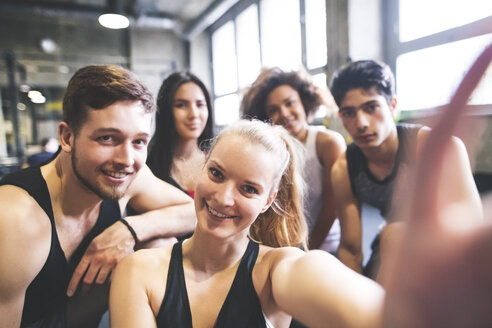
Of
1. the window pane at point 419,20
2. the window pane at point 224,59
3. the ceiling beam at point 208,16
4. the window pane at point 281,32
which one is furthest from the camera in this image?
the window pane at point 224,59

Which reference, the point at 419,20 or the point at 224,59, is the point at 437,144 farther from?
the point at 224,59

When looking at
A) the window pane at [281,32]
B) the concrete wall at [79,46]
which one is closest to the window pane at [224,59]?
the concrete wall at [79,46]

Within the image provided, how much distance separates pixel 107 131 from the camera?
117cm

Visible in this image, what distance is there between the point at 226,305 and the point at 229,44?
7.06 metres

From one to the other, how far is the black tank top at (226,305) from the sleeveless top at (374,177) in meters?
0.99

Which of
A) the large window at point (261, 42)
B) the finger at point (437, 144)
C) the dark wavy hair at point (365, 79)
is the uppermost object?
the large window at point (261, 42)

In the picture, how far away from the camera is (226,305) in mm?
995

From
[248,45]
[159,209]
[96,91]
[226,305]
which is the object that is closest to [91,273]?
[159,209]

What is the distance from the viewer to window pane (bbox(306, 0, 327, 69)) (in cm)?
448

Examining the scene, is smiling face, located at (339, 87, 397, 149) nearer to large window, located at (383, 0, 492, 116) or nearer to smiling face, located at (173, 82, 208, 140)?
large window, located at (383, 0, 492, 116)

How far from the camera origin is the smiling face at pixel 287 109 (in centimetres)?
211

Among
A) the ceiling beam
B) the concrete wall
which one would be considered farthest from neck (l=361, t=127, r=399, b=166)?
the concrete wall

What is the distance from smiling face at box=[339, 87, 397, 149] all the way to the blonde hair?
1.77 ft

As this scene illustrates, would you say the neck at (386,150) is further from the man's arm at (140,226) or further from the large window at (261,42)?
the large window at (261,42)
